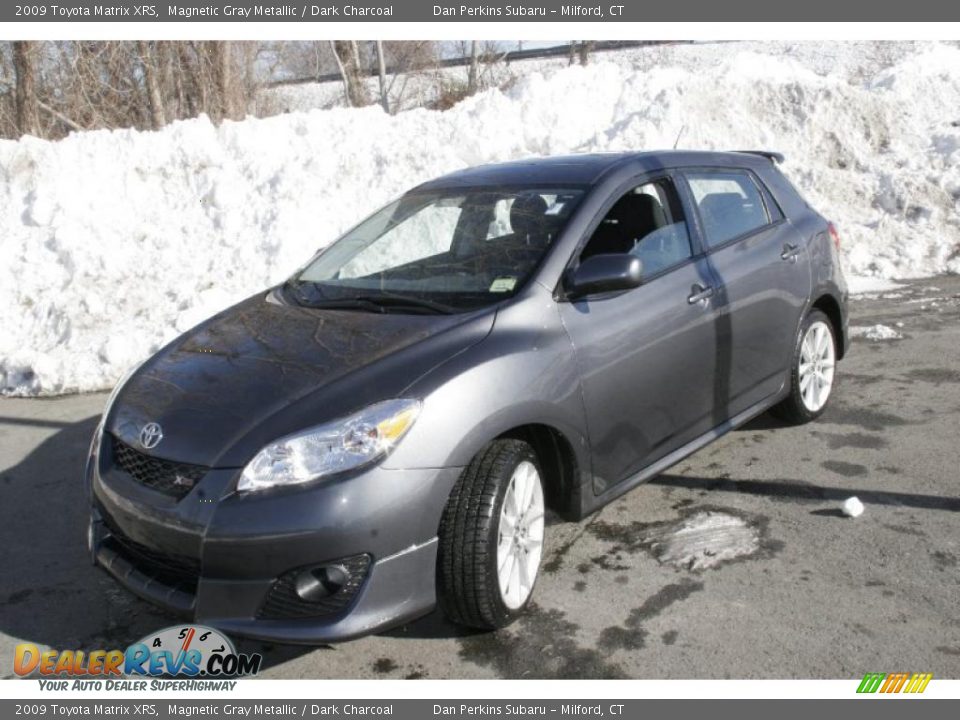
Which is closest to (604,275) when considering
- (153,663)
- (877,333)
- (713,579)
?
(713,579)

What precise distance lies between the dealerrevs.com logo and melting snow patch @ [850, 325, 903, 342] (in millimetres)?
5999

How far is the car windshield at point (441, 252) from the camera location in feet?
12.5

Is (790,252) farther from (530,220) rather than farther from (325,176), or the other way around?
(325,176)

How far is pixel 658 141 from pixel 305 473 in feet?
33.0

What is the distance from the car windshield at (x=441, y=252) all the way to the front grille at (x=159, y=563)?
131 centimetres

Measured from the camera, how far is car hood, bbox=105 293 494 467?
10.1ft

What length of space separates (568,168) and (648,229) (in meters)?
0.49

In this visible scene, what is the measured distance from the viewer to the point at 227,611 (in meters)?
2.97

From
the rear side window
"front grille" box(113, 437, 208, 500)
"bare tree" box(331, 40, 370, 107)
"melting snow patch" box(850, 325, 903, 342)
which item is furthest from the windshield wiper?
"bare tree" box(331, 40, 370, 107)

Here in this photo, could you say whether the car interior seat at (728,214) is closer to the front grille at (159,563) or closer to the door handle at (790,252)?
the door handle at (790,252)

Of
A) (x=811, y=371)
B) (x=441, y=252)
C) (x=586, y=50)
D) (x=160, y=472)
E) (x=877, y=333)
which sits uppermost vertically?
(x=586, y=50)

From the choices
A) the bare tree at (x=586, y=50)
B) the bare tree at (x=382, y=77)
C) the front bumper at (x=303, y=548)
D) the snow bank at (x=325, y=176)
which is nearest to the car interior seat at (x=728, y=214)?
the front bumper at (x=303, y=548)

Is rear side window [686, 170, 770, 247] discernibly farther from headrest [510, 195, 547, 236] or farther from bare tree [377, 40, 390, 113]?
bare tree [377, 40, 390, 113]

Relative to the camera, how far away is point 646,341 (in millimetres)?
3963
